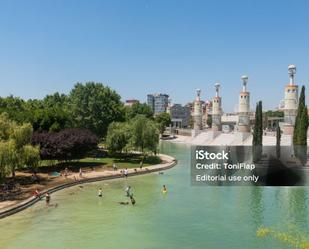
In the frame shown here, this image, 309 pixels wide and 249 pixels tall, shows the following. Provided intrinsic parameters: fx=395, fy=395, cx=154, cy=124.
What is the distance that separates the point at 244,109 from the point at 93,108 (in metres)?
30.7

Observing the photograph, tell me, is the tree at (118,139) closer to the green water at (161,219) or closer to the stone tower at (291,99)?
the green water at (161,219)

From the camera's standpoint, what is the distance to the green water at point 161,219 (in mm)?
24719

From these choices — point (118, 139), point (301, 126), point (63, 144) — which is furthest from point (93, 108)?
point (301, 126)

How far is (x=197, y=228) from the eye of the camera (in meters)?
27.5

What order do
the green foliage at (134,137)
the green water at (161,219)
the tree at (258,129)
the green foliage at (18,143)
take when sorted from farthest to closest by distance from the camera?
1. the green foliage at (134,137)
2. the tree at (258,129)
3. the green foliage at (18,143)
4. the green water at (161,219)

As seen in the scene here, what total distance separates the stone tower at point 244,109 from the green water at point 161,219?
1526 inches

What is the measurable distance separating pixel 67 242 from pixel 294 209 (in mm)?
19068

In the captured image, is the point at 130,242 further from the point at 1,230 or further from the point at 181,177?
the point at 181,177

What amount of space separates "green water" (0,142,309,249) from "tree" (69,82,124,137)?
33867mm

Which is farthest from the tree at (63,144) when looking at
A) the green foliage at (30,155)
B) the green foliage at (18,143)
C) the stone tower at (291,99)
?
the stone tower at (291,99)

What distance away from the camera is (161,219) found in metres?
29.9

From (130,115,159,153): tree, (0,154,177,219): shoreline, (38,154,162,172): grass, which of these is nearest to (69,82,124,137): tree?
(38,154,162,172): grass

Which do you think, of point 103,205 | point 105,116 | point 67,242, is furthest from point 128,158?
point 67,242

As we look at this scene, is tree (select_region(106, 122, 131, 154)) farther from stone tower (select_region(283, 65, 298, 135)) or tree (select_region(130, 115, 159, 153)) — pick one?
stone tower (select_region(283, 65, 298, 135))
